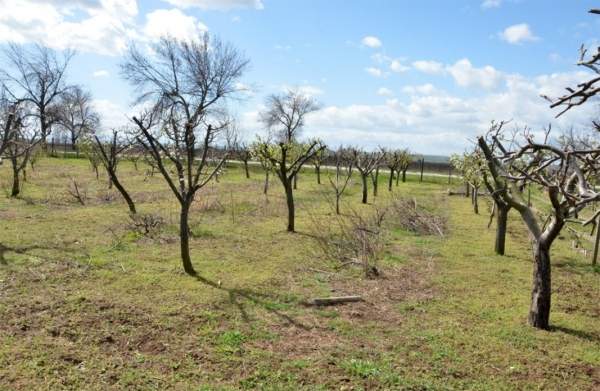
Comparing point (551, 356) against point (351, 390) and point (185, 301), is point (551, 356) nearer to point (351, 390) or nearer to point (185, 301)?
point (351, 390)

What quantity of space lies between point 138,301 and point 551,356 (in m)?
5.59

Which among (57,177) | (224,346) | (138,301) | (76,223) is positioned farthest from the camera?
(57,177)

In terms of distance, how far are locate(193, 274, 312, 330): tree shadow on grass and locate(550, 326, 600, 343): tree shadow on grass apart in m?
3.56

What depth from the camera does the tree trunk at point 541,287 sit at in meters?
6.40

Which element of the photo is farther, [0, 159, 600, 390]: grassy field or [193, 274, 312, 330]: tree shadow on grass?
[193, 274, 312, 330]: tree shadow on grass

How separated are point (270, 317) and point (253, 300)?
72 cm

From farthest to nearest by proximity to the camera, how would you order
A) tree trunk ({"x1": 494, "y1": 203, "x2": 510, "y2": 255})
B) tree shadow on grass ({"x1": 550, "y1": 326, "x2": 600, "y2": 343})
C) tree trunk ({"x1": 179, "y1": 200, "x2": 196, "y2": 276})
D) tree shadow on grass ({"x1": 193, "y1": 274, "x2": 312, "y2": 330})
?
tree trunk ({"x1": 494, "y1": 203, "x2": 510, "y2": 255}) < tree trunk ({"x1": 179, "y1": 200, "x2": 196, "y2": 276}) < tree shadow on grass ({"x1": 193, "y1": 274, "x2": 312, "y2": 330}) < tree shadow on grass ({"x1": 550, "y1": 326, "x2": 600, "y2": 343})

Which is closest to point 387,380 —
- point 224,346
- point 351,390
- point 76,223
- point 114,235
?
point 351,390

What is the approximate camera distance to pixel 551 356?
5.70 meters

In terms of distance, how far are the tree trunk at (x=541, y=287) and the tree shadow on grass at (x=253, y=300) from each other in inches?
126

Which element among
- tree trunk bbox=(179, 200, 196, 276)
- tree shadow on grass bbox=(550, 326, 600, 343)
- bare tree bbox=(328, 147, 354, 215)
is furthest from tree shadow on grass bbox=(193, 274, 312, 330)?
bare tree bbox=(328, 147, 354, 215)

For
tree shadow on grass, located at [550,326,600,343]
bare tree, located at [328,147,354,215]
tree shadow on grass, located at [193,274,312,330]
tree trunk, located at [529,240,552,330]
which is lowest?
tree shadow on grass, located at [193,274,312,330]

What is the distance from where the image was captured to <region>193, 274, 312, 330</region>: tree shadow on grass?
21.5 feet

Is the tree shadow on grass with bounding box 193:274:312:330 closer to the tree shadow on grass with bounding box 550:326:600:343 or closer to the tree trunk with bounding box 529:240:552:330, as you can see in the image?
the tree trunk with bounding box 529:240:552:330
